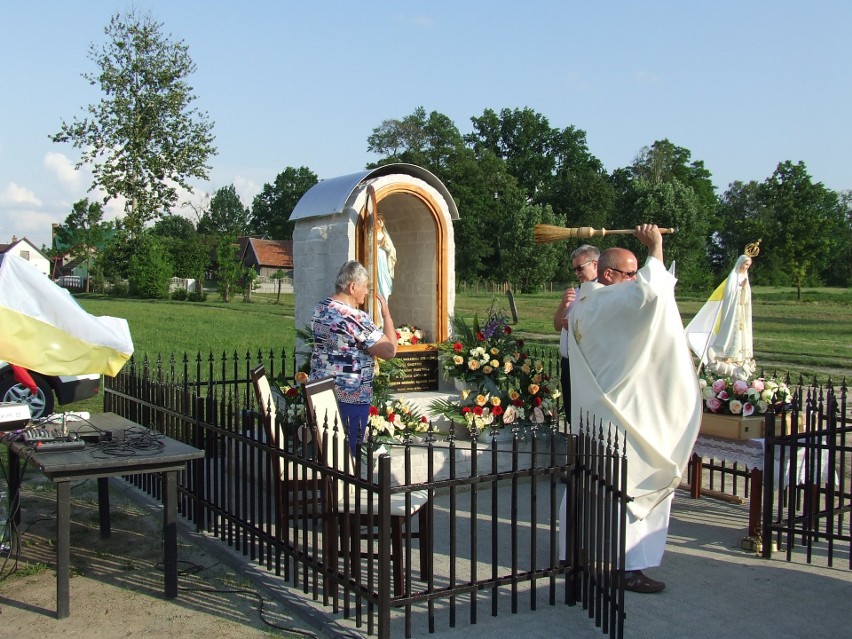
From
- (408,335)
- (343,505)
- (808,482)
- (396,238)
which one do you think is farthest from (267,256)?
(343,505)

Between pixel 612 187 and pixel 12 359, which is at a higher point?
pixel 612 187

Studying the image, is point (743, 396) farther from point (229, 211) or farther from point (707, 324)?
point (229, 211)

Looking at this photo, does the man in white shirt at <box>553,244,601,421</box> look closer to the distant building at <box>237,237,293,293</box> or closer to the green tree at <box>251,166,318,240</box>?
the distant building at <box>237,237,293,293</box>

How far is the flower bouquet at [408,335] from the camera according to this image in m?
9.14

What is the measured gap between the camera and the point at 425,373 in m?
9.12

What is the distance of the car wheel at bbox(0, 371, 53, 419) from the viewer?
9.96 meters

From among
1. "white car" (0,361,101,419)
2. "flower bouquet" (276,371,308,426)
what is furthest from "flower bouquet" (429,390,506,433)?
"white car" (0,361,101,419)

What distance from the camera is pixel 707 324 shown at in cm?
836

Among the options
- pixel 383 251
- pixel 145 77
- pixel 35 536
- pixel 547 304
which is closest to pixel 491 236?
pixel 547 304

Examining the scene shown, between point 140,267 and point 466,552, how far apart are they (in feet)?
149

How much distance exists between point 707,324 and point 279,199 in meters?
84.0

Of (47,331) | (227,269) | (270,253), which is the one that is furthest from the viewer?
(270,253)

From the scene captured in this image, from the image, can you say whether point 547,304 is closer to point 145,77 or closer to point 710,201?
point 145,77

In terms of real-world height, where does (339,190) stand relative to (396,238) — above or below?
above
